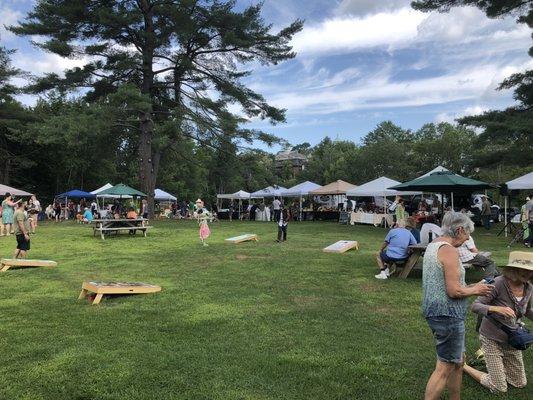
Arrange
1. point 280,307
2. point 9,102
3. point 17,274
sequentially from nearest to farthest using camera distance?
1. point 280,307
2. point 17,274
3. point 9,102

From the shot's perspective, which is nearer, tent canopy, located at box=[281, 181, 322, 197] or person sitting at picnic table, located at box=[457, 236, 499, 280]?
person sitting at picnic table, located at box=[457, 236, 499, 280]

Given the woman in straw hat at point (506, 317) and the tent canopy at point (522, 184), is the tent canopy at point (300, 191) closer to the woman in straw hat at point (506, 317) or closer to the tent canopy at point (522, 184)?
the tent canopy at point (522, 184)

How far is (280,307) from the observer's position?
6496mm

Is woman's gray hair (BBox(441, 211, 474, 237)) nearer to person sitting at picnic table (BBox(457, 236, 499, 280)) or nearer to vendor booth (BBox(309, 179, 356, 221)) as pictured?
person sitting at picnic table (BBox(457, 236, 499, 280))

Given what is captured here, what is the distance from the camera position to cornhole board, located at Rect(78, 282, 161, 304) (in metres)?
6.79

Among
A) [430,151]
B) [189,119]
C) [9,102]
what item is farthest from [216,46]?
[430,151]

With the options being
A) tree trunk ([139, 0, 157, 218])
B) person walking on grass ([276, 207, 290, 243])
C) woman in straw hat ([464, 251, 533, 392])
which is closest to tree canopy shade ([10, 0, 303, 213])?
tree trunk ([139, 0, 157, 218])

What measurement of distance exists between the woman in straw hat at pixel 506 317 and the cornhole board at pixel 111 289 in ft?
16.0

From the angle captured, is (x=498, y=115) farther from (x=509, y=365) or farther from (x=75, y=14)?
(x=75, y=14)

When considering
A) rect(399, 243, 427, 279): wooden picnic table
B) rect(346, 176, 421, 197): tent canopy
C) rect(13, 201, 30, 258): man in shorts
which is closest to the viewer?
rect(399, 243, 427, 279): wooden picnic table

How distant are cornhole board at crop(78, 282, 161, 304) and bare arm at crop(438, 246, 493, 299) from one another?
500 centimetres

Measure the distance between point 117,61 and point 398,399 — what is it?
2643cm

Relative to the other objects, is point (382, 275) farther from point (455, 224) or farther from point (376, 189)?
point (376, 189)

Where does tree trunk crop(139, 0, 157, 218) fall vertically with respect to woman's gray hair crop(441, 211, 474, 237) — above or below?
above
